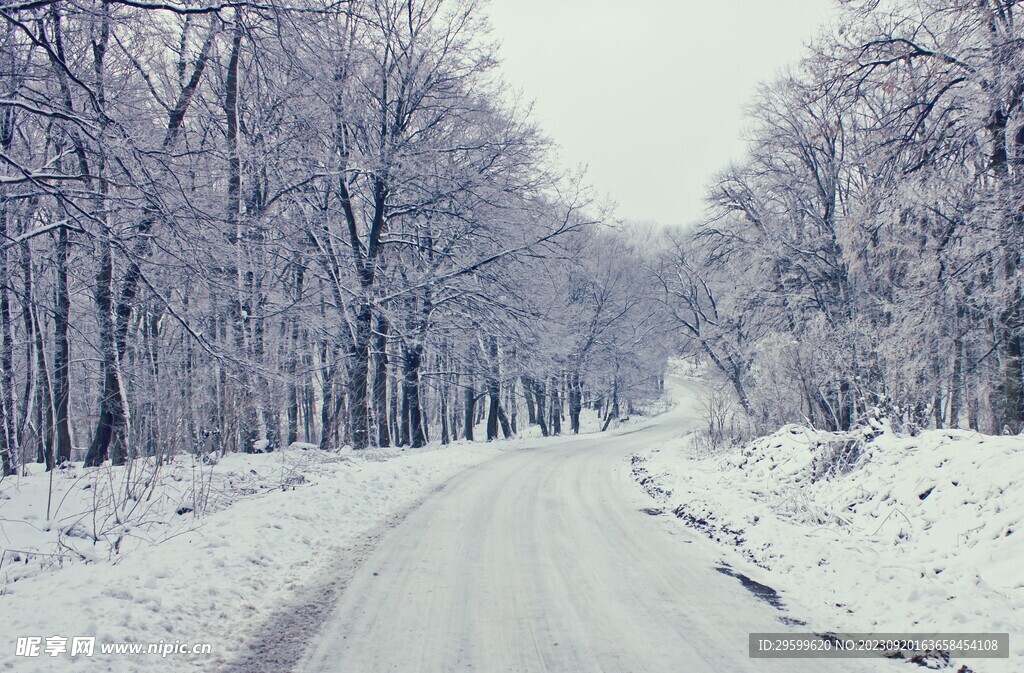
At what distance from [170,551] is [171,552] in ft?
0.15

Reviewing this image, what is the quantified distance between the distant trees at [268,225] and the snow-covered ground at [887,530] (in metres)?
7.63

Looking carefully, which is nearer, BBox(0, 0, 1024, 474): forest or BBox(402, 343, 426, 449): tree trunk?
BBox(0, 0, 1024, 474): forest

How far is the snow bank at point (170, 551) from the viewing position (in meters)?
4.15

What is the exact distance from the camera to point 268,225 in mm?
13594

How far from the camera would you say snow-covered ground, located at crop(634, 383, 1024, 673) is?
4684 mm

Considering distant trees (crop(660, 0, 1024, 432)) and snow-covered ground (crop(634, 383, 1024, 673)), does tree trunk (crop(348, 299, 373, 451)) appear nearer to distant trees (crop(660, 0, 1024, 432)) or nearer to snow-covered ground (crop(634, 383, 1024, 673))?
snow-covered ground (crop(634, 383, 1024, 673))

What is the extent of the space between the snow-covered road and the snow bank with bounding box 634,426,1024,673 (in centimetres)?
64

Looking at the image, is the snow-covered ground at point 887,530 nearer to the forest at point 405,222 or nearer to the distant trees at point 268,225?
the forest at point 405,222

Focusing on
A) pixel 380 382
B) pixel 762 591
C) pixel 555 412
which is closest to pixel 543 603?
pixel 762 591

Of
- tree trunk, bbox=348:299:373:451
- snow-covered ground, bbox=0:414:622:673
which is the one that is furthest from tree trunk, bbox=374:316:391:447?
snow-covered ground, bbox=0:414:622:673

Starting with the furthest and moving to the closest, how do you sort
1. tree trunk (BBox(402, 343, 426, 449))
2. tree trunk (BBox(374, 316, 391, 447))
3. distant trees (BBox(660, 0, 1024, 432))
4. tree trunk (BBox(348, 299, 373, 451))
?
1. tree trunk (BBox(402, 343, 426, 449))
2. tree trunk (BBox(374, 316, 391, 447))
3. tree trunk (BBox(348, 299, 373, 451))
4. distant trees (BBox(660, 0, 1024, 432))

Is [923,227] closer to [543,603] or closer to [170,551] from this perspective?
[543,603]
